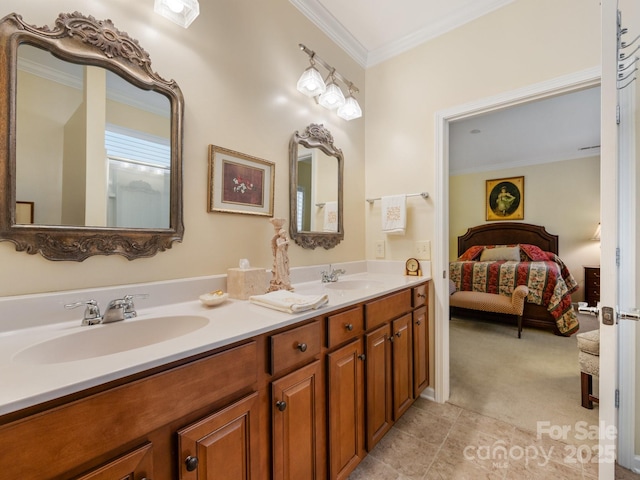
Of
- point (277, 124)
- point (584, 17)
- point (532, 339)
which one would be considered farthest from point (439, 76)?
point (532, 339)

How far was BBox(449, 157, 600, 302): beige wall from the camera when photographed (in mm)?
4613

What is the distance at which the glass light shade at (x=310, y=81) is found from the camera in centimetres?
175

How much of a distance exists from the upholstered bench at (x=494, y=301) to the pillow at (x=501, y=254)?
1259 mm

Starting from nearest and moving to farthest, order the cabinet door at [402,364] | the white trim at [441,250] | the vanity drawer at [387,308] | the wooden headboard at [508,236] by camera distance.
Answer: the vanity drawer at [387,308], the cabinet door at [402,364], the white trim at [441,250], the wooden headboard at [508,236]

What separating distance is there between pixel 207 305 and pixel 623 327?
6.82 ft

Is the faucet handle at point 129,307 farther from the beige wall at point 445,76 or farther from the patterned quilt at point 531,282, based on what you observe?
the patterned quilt at point 531,282

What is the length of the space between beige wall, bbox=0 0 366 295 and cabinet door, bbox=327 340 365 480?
0.69 m

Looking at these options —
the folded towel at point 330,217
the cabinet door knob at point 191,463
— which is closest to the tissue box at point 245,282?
the cabinet door knob at point 191,463

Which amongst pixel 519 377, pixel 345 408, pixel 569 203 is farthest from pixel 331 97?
pixel 569 203

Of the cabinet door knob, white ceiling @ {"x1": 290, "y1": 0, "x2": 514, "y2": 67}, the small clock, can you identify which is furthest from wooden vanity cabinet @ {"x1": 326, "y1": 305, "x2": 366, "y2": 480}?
white ceiling @ {"x1": 290, "y1": 0, "x2": 514, "y2": 67}

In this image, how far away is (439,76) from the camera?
210 centimetres

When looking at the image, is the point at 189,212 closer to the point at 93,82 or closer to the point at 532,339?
the point at 93,82

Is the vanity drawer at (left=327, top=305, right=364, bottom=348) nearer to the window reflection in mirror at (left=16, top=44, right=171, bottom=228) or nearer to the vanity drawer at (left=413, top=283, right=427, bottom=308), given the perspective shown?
the vanity drawer at (left=413, top=283, right=427, bottom=308)

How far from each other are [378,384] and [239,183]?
1.29 m
